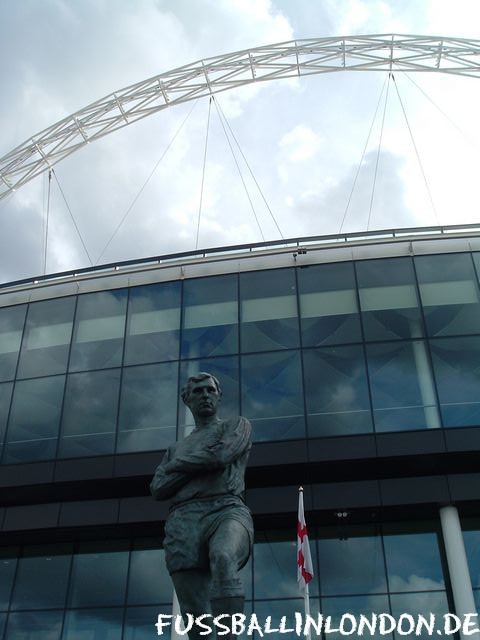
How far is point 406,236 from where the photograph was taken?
80.5ft

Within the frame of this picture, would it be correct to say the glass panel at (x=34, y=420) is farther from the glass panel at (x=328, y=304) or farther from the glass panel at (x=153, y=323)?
the glass panel at (x=328, y=304)

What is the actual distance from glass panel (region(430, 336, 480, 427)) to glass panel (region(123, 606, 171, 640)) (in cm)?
956

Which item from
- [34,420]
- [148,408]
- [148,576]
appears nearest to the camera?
[148,576]

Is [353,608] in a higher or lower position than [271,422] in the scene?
lower

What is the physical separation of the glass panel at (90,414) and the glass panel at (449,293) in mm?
9989

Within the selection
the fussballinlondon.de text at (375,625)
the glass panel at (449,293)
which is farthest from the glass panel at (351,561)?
the glass panel at (449,293)

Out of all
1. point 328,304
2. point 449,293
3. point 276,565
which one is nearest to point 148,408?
point 276,565

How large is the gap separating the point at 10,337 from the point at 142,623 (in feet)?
34.7

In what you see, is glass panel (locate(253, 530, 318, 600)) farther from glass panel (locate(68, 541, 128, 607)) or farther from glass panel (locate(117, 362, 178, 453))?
glass panel (locate(117, 362, 178, 453))

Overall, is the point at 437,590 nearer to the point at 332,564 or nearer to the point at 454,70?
the point at 332,564

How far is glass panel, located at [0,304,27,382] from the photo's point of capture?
974 inches

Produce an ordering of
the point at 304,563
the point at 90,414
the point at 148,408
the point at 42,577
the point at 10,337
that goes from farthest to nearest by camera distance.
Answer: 1. the point at 10,337
2. the point at 90,414
3. the point at 148,408
4. the point at 42,577
5. the point at 304,563

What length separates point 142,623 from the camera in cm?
2055

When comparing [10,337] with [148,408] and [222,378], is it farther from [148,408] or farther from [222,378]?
[222,378]
